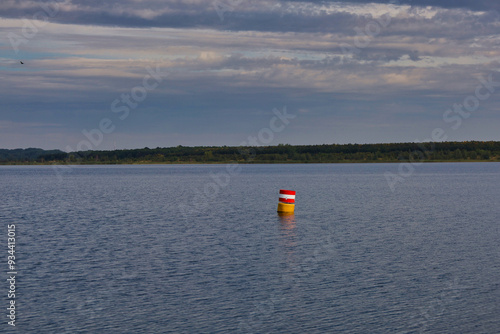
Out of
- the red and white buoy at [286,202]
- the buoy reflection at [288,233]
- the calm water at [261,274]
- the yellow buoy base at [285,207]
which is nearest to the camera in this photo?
the calm water at [261,274]

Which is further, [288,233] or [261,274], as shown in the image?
[288,233]

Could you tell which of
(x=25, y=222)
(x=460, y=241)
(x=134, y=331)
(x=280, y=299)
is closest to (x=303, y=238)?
(x=460, y=241)

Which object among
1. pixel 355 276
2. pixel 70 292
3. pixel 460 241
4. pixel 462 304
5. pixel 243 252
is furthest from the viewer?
pixel 460 241

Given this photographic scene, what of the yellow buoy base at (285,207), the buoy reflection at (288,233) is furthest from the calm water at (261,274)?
the yellow buoy base at (285,207)

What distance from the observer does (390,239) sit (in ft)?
122

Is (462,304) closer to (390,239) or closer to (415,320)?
A: (415,320)

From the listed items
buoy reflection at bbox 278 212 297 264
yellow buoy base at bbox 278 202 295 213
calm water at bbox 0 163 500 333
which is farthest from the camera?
yellow buoy base at bbox 278 202 295 213

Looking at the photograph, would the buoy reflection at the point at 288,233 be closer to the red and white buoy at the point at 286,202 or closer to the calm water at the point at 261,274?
the calm water at the point at 261,274

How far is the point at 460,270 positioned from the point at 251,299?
35.4 feet

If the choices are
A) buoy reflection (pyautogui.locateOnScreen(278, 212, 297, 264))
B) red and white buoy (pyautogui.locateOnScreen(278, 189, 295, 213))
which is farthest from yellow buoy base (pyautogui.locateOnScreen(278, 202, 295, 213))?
buoy reflection (pyautogui.locateOnScreen(278, 212, 297, 264))

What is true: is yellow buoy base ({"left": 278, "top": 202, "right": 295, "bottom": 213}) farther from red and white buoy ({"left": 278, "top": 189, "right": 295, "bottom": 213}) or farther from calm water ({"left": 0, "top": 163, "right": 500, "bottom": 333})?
calm water ({"left": 0, "top": 163, "right": 500, "bottom": 333})

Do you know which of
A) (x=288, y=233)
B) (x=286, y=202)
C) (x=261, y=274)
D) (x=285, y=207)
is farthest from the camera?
(x=285, y=207)

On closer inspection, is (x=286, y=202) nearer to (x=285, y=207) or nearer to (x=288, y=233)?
(x=285, y=207)

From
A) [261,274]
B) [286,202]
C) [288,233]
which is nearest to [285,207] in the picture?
[286,202]
